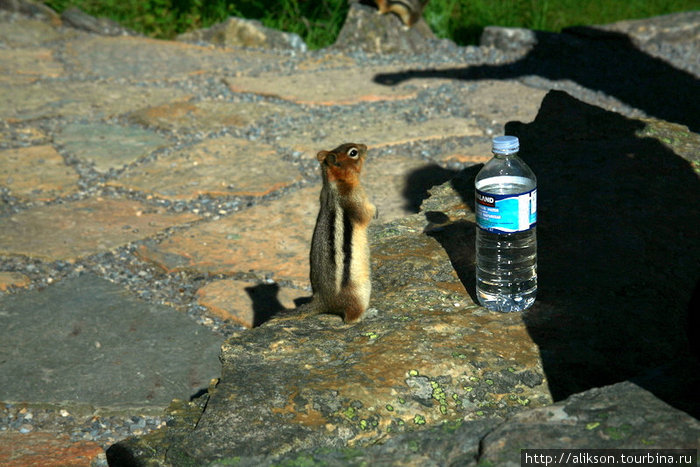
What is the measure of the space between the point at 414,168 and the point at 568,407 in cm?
344

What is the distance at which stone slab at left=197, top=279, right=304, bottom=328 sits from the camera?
3919 millimetres

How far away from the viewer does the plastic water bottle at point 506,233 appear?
2.75 m

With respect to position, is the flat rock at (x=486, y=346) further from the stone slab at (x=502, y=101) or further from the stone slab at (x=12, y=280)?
the stone slab at (x=502, y=101)

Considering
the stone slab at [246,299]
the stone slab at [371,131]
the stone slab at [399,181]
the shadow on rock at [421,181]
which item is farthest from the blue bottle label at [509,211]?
the stone slab at [371,131]

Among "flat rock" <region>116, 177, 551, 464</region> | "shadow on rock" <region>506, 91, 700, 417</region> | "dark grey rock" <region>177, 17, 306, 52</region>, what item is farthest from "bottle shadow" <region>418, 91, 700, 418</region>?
"dark grey rock" <region>177, 17, 306, 52</region>

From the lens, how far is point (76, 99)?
6586 millimetres

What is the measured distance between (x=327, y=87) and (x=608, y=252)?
4192 mm

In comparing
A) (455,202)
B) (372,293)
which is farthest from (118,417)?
(455,202)

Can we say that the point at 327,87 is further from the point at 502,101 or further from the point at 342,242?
the point at 342,242

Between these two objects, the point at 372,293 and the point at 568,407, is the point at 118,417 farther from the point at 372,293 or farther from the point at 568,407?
the point at 568,407

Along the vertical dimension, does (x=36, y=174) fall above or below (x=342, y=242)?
below

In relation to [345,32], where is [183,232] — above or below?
below

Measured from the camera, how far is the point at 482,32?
8203mm

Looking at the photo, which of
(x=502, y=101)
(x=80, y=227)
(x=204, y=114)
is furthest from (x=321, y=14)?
(x=80, y=227)
